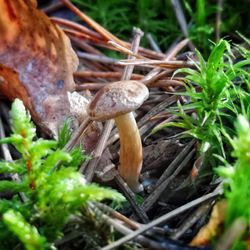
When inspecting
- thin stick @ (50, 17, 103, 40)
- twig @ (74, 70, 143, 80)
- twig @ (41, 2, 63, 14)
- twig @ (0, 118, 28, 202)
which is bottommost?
twig @ (0, 118, 28, 202)

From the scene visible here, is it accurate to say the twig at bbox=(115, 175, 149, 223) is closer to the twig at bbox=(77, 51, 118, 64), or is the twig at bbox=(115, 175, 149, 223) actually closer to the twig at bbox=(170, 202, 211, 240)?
the twig at bbox=(170, 202, 211, 240)

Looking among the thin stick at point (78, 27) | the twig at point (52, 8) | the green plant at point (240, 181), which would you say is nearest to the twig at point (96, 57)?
the thin stick at point (78, 27)

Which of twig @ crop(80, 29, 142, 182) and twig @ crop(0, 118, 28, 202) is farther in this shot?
twig @ crop(80, 29, 142, 182)

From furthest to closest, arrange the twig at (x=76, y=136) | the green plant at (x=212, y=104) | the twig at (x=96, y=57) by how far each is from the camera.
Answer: the twig at (x=96, y=57)
the twig at (x=76, y=136)
the green plant at (x=212, y=104)

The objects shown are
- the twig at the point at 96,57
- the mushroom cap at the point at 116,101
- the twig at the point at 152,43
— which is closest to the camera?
the mushroom cap at the point at 116,101

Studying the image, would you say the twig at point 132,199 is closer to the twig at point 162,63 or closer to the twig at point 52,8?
the twig at point 162,63

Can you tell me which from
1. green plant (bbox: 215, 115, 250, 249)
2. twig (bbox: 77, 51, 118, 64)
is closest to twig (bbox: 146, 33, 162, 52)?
twig (bbox: 77, 51, 118, 64)
